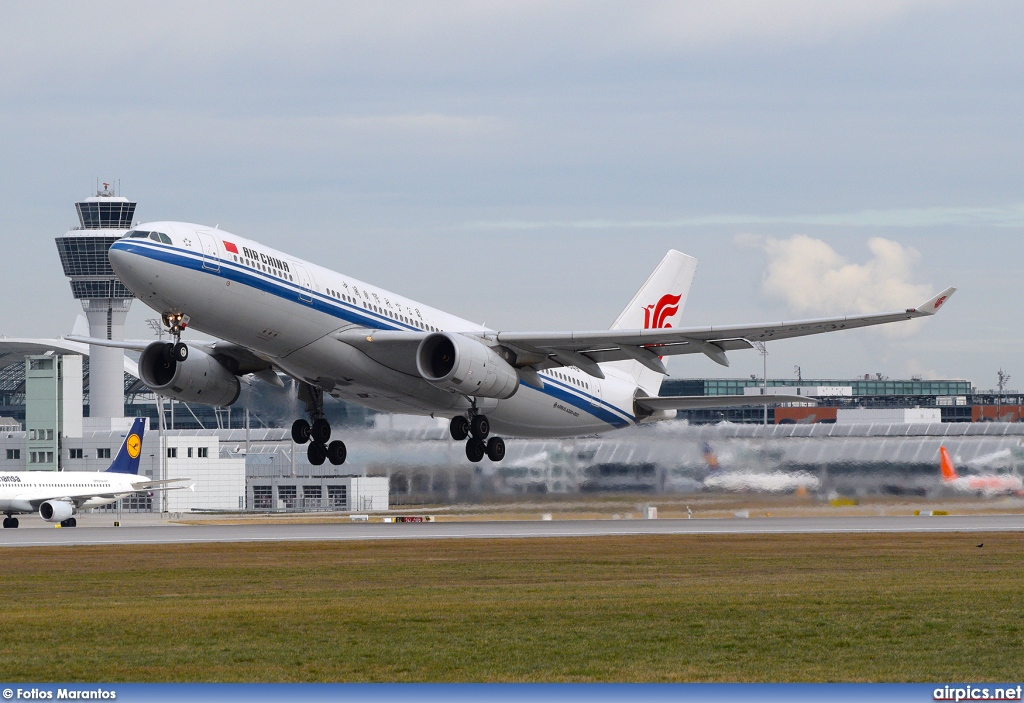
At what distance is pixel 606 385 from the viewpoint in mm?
48750

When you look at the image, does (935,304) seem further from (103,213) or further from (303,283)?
(103,213)

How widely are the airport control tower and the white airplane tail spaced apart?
394 ft

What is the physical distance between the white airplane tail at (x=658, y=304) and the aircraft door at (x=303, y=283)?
16.9m

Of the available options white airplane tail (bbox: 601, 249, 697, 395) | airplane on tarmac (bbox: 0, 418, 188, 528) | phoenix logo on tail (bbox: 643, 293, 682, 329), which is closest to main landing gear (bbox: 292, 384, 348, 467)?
white airplane tail (bbox: 601, 249, 697, 395)

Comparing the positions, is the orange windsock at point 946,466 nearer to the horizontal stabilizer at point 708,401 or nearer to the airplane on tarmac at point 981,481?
the airplane on tarmac at point 981,481

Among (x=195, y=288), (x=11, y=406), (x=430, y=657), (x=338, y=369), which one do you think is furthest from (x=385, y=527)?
(x=11, y=406)

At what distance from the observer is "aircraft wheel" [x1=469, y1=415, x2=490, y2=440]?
4234 cm

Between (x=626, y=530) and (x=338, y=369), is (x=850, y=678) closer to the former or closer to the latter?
(x=338, y=369)

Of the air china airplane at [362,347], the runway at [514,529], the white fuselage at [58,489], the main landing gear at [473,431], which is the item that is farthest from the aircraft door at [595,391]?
the white fuselage at [58,489]

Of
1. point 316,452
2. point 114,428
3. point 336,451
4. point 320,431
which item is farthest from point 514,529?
point 114,428

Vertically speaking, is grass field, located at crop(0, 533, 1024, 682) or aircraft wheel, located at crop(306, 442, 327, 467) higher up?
aircraft wheel, located at crop(306, 442, 327, 467)

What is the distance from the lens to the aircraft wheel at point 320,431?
46031 mm

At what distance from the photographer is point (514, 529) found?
54.1 meters

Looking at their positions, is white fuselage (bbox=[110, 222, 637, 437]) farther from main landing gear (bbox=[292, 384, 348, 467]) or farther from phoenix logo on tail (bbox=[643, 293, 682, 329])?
phoenix logo on tail (bbox=[643, 293, 682, 329])
